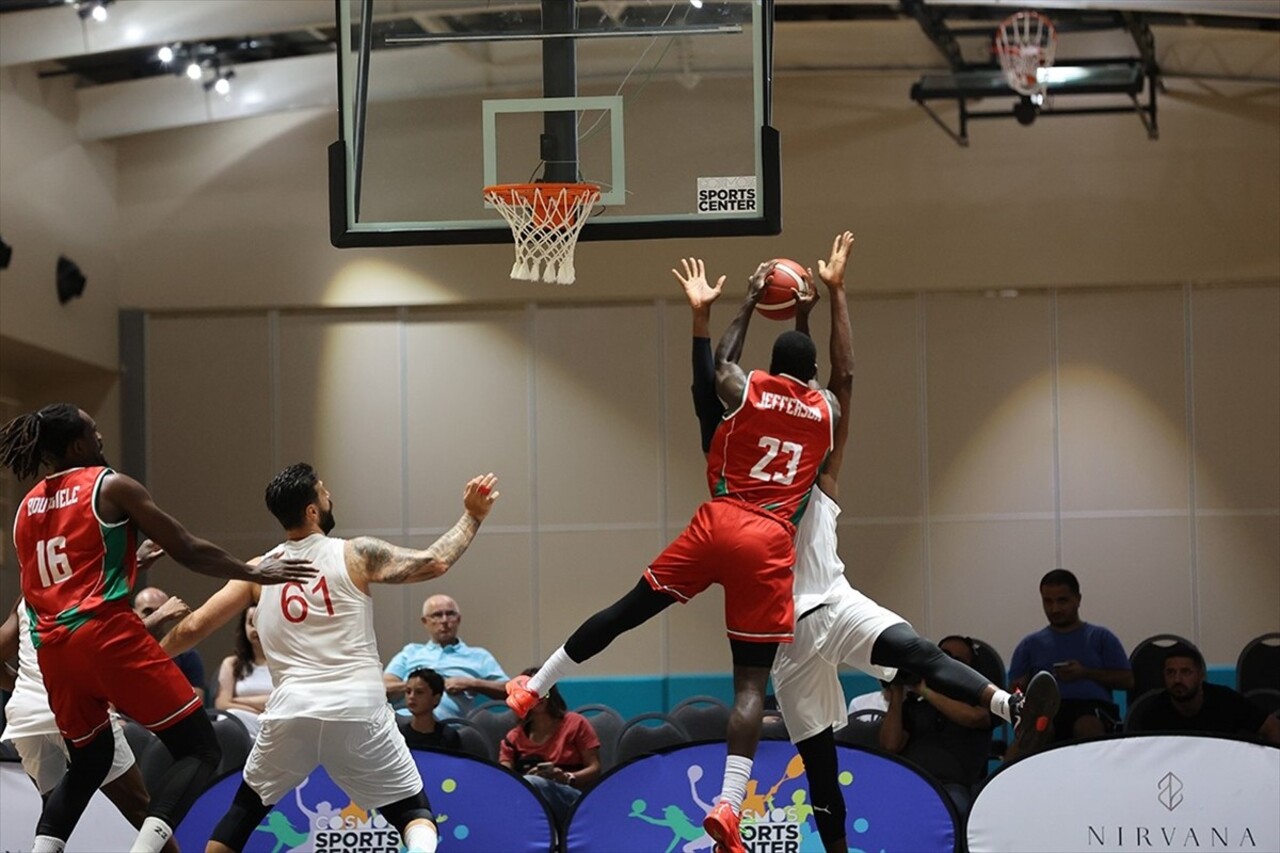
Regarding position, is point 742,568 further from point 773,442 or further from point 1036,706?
point 1036,706

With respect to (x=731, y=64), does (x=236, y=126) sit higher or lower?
higher

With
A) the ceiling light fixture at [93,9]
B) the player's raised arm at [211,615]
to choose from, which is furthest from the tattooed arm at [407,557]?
the ceiling light fixture at [93,9]

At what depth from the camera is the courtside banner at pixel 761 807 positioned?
26.3 feet

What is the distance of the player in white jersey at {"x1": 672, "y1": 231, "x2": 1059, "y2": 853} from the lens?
22.7ft

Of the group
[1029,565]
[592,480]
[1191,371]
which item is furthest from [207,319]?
[1191,371]

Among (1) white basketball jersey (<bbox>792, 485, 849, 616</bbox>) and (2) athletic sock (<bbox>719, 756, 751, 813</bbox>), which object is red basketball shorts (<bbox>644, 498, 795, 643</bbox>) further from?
(2) athletic sock (<bbox>719, 756, 751, 813</bbox>)

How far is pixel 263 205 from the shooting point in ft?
49.0

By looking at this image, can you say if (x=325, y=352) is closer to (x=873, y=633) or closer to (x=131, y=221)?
(x=131, y=221)

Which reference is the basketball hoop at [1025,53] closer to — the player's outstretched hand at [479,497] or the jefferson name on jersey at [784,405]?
the jefferson name on jersey at [784,405]

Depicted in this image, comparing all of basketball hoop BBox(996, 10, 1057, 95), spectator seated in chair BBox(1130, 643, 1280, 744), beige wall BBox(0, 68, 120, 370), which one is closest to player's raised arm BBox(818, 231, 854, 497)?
spectator seated in chair BBox(1130, 643, 1280, 744)

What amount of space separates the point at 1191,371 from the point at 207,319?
8.40 meters

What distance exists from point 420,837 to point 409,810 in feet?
0.59

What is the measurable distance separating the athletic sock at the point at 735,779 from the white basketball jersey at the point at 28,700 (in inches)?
111

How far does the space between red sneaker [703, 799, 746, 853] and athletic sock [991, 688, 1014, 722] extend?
109cm
